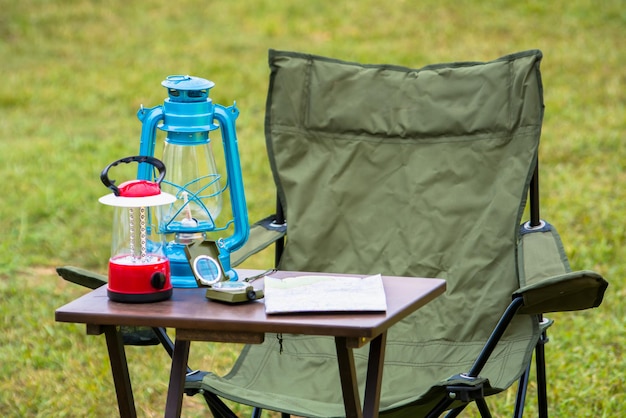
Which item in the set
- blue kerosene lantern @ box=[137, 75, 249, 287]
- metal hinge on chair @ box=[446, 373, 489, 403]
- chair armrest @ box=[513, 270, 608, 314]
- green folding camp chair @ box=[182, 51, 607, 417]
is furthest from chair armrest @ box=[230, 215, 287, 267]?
chair armrest @ box=[513, 270, 608, 314]

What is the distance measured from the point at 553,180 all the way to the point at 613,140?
814 millimetres

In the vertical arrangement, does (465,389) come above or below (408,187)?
below

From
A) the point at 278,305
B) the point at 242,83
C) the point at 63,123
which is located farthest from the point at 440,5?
the point at 278,305

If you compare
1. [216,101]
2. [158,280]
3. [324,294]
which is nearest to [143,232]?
[158,280]

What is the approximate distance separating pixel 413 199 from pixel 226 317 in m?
1.23

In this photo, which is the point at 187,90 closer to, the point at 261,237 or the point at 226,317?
the point at 226,317

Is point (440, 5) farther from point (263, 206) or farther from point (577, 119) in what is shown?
point (263, 206)

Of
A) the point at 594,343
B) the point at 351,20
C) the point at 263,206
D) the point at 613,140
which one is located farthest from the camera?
the point at 351,20

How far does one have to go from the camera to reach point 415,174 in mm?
3064

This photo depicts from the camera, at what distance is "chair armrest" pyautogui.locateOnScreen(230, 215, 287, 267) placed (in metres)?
2.77

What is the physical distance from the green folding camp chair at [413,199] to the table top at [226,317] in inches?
26.9

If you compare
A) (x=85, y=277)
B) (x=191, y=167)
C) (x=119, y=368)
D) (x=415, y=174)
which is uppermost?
(x=191, y=167)

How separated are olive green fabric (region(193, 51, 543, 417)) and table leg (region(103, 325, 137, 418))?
0.62 m

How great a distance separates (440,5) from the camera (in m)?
10.2
